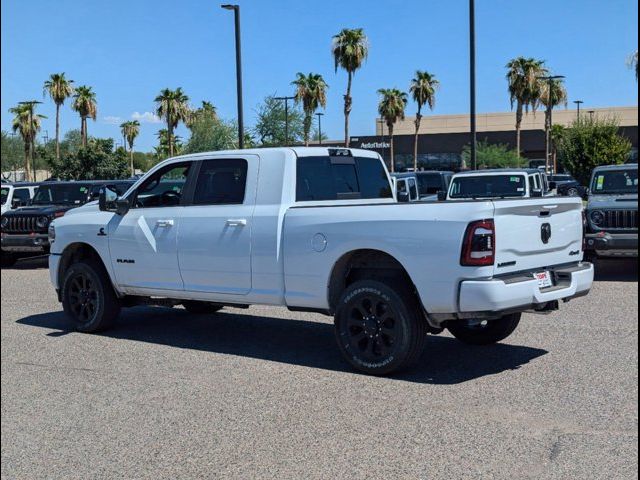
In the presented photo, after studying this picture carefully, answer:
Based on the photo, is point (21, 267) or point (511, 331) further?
point (21, 267)

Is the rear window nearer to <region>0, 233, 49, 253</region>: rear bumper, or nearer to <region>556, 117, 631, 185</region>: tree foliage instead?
<region>0, 233, 49, 253</region>: rear bumper

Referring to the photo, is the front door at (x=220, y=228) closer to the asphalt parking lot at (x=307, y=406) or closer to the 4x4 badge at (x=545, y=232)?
the asphalt parking lot at (x=307, y=406)

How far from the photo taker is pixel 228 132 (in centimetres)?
4122

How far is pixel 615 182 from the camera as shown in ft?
47.2

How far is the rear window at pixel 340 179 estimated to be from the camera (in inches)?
307

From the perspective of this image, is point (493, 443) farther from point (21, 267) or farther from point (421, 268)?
point (21, 267)

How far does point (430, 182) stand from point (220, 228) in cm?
1759

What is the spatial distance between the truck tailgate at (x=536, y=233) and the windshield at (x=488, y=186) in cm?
841

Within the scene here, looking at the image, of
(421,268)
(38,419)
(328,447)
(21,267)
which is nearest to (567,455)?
(328,447)

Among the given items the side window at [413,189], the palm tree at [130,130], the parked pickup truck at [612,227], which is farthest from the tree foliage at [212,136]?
the palm tree at [130,130]

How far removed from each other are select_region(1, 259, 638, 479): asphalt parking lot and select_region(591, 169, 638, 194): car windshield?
5611 millimetres

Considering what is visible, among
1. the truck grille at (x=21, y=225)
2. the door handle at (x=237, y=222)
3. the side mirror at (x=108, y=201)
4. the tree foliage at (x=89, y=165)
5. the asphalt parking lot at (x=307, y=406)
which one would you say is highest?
the tree foliage at (x=89, y=165)

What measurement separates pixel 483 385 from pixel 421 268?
1096 mm

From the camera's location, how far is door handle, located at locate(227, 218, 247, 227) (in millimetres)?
7562
